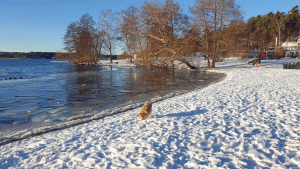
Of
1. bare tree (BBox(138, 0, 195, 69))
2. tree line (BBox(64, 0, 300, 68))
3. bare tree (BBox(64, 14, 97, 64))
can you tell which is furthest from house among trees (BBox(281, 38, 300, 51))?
bare tree (BBox(64, 14, 97, 64))

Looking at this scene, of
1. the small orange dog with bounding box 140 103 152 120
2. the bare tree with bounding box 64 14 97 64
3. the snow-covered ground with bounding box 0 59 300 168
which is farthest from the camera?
the bare tree with bounding box 64 14 97 64

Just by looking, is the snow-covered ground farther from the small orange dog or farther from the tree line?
the tree line

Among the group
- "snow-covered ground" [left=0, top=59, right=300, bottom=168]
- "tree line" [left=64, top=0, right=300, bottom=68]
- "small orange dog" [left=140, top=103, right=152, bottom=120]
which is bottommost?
"snow-covered ground" [left=0, top=59, right=300, bottom=168]

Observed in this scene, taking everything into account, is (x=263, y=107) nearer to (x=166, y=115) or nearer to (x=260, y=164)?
(x=166, y=115)

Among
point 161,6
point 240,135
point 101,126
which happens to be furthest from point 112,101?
point 161,6

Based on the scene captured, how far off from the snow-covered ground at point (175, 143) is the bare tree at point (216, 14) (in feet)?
71.8

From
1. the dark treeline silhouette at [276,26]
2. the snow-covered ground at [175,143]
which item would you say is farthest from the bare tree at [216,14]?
the dark treeline silhouette at [276,26]

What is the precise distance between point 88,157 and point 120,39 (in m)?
46.0

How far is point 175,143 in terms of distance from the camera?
14.8ft

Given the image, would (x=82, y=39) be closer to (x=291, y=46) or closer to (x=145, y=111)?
(x=145, y=111)

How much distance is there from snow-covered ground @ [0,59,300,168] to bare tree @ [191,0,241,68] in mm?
21872

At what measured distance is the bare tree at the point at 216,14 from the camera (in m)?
25.5

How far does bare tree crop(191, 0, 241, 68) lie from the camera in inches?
1004

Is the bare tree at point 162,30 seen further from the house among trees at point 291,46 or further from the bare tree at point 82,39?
the house among trees at point 291,46
